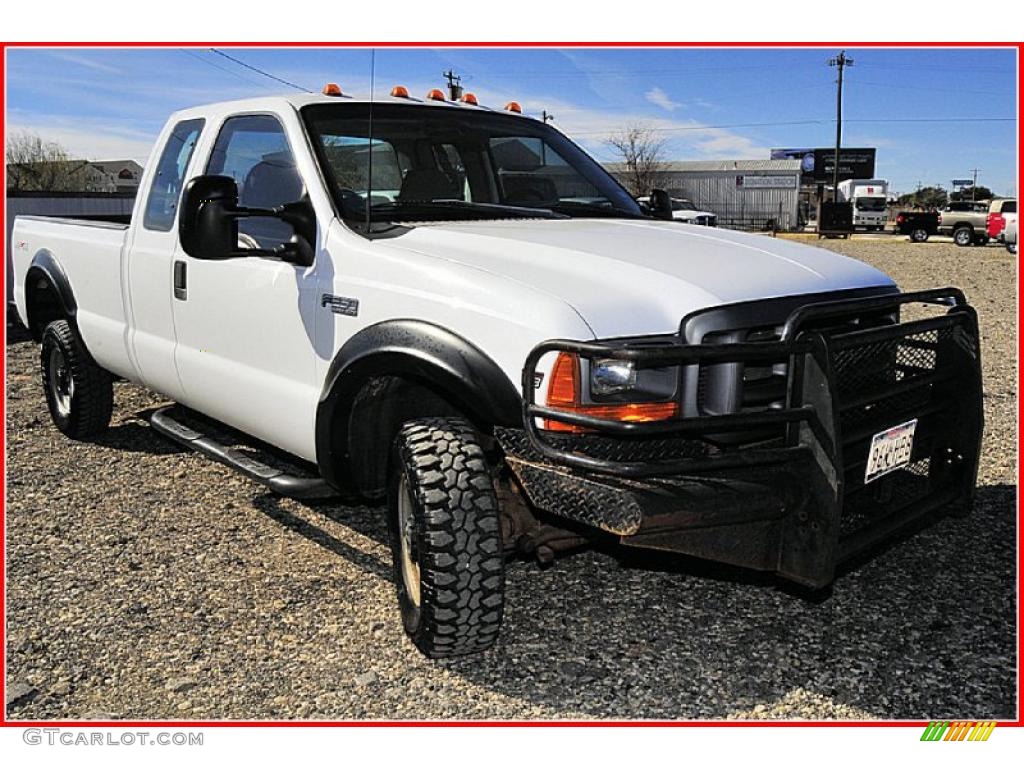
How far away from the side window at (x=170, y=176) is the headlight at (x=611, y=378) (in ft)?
9.41

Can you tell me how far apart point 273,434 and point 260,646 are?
3.40ft

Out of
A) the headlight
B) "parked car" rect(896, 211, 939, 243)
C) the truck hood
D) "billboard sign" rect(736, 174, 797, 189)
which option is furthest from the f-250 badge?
"billboard sign" rect(736, 174, 797, 189)

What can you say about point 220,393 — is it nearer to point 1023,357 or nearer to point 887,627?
point 887,627

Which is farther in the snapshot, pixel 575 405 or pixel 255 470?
pixel 255 470

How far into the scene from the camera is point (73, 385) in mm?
6379

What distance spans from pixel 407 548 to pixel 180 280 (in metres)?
2.03

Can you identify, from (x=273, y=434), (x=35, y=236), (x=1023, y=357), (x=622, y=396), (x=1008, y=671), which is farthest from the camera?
(x=35, y=236)

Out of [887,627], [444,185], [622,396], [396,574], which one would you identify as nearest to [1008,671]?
[887,627]

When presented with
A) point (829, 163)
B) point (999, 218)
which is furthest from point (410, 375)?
point (829, 163)

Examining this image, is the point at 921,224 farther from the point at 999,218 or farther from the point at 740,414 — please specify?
the point at 740,414

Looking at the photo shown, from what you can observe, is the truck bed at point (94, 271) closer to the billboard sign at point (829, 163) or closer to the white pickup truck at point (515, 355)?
the white pickup truck at point (515, 355)

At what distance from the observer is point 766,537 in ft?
10.7

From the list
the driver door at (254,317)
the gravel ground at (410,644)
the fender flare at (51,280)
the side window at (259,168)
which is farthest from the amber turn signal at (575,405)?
the fender flare at (51,280)

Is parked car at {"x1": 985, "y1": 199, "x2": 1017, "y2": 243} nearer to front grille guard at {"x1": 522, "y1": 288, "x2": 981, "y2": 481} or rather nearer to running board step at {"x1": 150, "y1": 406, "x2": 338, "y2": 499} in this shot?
running board step at {"x1": 150, "y1": 406, "x2": 338, "y2": 499}
